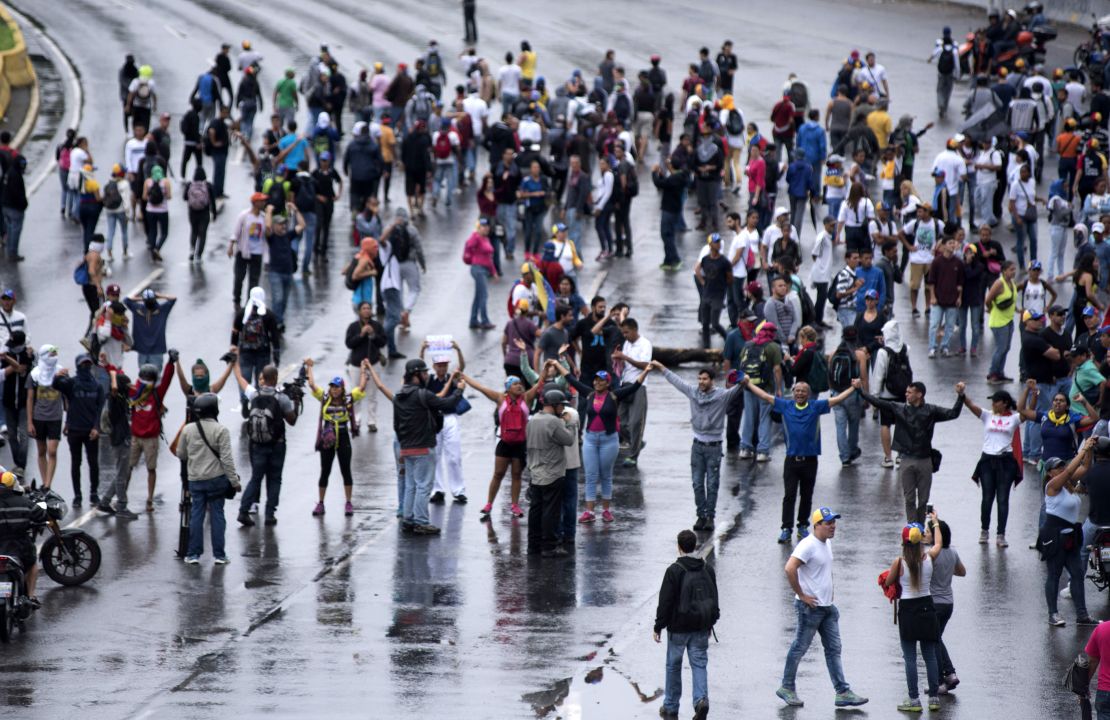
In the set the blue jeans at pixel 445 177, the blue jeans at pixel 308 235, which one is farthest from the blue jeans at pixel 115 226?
the blue jeans at pixel 445 177

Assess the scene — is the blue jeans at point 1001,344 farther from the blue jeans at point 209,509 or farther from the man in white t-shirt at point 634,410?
the blue jeans at point 209,509

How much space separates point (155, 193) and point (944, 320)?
11.9 meters

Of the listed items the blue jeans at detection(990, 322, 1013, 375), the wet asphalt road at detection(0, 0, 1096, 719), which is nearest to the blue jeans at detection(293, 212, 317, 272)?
the wet asphalt road at detection(0, 0, 1096, 719)

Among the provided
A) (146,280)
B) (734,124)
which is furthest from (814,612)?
(734,124)

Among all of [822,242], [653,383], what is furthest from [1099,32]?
[653,383]

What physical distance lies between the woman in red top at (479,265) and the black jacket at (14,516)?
1105 cm

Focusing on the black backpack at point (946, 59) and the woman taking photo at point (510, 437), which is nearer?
the woman taking photo at point (510, 437)

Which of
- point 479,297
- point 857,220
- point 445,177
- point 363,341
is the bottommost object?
point 363,341

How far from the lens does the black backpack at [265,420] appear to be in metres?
18.6

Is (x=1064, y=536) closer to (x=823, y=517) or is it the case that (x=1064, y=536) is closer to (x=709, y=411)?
(x=823, y=517)

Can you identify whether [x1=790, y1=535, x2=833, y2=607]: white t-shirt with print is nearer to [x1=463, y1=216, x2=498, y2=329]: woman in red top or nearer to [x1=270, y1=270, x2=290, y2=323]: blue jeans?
[x1=463, y1=216, x2=498, y2=329]: woman in red top

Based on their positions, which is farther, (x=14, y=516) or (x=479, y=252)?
(x=479, y=252)

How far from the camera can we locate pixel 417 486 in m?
18.5

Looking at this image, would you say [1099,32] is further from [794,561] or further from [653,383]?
[794,561]
